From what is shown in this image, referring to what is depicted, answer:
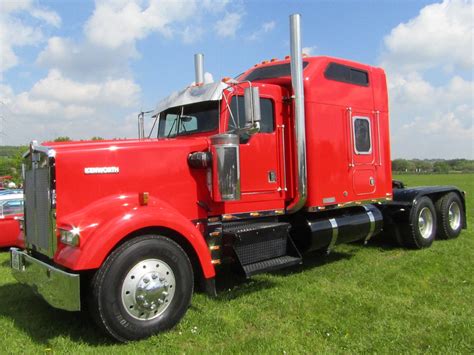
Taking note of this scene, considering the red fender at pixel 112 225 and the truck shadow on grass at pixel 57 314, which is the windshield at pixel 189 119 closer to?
the red fender at pixel 112 225

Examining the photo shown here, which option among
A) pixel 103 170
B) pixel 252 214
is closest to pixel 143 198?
pixel 103 170

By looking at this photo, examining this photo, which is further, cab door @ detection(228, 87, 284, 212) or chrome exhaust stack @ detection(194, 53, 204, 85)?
chrome exhaust stack @ detection(194, 53, 204, 85)

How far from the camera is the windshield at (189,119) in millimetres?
6190

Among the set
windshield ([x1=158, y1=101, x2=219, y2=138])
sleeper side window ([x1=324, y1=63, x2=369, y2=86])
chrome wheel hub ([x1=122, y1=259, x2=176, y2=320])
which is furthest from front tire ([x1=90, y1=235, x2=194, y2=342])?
sleeper side window ([x1=324, y1=63, x2=369, y2=86])

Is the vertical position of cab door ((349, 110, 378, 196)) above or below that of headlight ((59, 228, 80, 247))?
above

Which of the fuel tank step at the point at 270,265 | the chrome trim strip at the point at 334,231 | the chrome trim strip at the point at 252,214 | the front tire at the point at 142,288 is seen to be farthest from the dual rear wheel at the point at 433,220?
the front tire at the point at 142,288

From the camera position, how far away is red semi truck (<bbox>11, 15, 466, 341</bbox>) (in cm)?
469

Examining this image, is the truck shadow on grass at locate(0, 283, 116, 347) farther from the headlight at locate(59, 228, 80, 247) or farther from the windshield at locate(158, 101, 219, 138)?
the windshield at locate(158, 101, 219, 138)

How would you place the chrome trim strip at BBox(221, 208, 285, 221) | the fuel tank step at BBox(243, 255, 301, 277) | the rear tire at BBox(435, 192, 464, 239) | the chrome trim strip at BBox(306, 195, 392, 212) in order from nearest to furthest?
the fuel tank step at BBox(243, 255, 301, 277)
the chrome trim strip at BBox(221, 208, 285, 221)
the chrome trim strip at BBox(306, 195, 392, 212)
the rear tire at BBox(435, 192, 464, 239)

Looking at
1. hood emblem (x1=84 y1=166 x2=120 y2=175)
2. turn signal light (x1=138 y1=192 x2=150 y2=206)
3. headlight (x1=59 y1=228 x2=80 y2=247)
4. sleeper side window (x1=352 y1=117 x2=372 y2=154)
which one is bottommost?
headlight (x1=59 y1=228 x2=80 y2=247)

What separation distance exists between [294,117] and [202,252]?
97.1 inches

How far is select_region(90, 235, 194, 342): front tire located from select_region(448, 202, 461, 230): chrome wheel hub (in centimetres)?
748

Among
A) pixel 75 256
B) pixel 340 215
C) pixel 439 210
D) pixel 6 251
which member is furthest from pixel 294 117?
pixel 6 251

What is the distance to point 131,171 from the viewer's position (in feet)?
17.6
